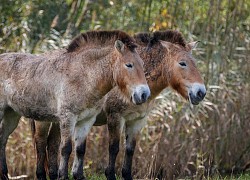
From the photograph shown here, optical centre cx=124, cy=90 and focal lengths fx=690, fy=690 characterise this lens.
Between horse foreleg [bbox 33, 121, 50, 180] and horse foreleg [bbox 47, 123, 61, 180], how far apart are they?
0.08 meters

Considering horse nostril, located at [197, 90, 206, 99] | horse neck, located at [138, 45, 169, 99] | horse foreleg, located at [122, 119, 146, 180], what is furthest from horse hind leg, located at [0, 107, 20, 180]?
horse nostril, located at [197, 90, 206, 99]

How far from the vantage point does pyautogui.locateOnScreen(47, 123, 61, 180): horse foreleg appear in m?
9.62

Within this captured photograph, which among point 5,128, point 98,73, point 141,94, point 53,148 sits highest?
point 98,73

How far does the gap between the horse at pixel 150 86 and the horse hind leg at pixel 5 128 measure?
38cm

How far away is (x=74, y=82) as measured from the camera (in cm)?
870

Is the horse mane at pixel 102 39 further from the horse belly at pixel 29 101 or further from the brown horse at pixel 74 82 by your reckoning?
the horse belly at pixel 29 101

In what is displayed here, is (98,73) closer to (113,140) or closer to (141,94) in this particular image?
(141,94)

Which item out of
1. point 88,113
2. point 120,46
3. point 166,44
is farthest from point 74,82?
point 166,44

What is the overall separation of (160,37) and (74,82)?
158cm

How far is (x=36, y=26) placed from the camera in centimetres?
1435

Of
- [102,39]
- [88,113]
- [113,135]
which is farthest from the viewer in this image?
[113,135]

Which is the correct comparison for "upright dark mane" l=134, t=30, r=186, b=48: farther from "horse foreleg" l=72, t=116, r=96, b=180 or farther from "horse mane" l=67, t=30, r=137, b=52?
"horse foreleg" l=72, t=116, r=96, b=180

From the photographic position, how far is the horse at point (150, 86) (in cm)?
914

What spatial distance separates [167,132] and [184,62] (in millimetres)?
3403
